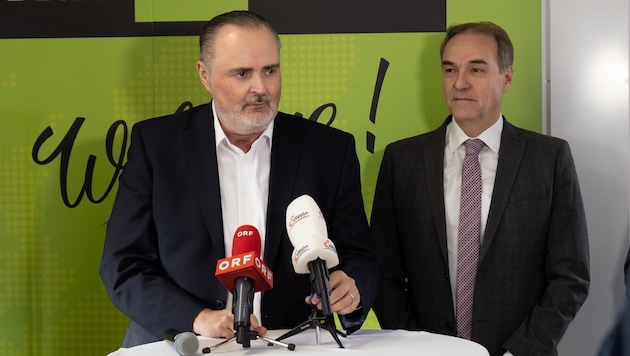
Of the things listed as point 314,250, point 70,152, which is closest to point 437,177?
point 314,250

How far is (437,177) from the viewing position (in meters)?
3.54

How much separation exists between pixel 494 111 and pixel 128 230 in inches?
63.9

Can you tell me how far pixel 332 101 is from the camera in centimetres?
413

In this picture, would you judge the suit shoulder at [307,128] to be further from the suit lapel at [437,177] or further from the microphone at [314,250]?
the microphone at [314,250]

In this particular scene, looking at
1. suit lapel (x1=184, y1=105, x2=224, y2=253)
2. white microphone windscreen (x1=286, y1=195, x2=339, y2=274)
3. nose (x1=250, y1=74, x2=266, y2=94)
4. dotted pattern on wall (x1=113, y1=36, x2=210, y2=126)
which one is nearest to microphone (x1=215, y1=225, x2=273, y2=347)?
white microphone windscreen (x1=286, y1=195, x2=339, y2=274)

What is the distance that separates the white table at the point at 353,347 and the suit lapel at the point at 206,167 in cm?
51

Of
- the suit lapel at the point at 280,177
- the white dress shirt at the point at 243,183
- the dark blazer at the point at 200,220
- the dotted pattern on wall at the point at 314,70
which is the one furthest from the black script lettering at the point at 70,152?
the suit lapel at the point at 280,177

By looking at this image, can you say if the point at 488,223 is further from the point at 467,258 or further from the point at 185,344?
the point at 185,344

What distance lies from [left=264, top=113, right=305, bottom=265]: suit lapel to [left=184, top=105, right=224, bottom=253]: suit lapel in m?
0.17

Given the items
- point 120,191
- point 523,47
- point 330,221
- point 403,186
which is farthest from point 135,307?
point 523,47

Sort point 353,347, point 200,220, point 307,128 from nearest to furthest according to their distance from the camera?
point 353,347 → point 200,220 → point 307,128

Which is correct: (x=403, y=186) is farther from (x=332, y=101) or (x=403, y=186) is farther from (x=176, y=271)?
(x=176, y=271)

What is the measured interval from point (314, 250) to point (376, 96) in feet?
6.57

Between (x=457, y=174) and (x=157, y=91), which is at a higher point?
(x=157, y=91)
